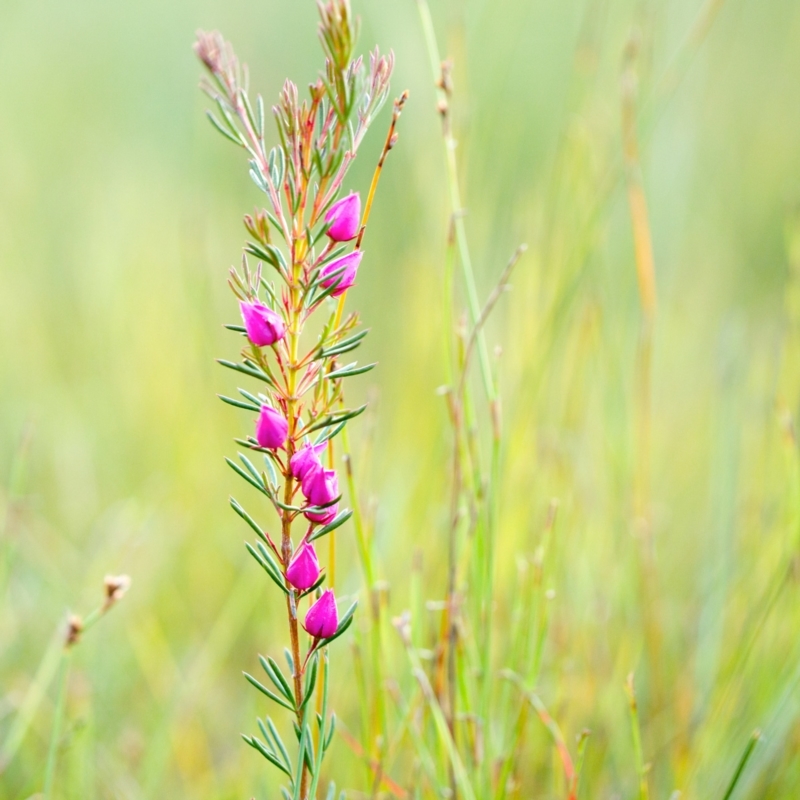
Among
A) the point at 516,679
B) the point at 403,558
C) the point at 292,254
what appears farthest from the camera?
the point at 403,558

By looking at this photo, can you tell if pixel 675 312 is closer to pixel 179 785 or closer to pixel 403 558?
pixel 403 558

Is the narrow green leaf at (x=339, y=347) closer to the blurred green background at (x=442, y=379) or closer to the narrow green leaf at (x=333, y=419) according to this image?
the narrow green leaf at (x=333, y=419)

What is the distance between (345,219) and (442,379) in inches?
33.3

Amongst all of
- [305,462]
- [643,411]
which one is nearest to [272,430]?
[305,462]

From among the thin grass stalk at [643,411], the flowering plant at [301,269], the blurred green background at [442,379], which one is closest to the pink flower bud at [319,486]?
the flowering plant at [301,269]

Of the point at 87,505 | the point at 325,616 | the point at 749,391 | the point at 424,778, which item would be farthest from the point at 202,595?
the point at 325,616

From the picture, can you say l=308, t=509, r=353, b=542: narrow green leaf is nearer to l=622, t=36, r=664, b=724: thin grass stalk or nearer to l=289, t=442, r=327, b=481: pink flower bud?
l=289, t=442, r=327, b=481: pink flower bud

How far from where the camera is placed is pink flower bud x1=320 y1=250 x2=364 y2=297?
0.44 metres

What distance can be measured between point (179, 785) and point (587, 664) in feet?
1.83

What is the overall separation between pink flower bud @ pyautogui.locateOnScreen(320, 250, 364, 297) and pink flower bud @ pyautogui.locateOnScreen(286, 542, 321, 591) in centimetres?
13

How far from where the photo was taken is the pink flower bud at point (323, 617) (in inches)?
17.7

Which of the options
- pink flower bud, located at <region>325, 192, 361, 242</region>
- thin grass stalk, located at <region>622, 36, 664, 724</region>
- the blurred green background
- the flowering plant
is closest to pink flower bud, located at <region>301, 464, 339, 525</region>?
the flowering plant

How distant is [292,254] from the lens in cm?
43

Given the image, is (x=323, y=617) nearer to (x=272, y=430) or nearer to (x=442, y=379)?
(x=272, y=430)
